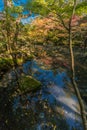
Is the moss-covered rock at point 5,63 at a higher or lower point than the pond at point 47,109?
higher

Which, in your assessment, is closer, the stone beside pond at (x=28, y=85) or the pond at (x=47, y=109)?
the pond at (x=47, y=109)

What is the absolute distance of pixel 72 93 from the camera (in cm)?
1600

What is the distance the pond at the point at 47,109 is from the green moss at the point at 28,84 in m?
0.26

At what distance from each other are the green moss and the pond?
262 millimetres

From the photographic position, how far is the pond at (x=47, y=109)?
1284 cm

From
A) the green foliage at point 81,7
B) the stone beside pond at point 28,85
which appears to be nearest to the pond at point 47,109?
the stone beside pond at point 28,85

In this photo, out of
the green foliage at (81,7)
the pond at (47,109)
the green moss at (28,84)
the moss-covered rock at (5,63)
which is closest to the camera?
the green foliage at (81,7)

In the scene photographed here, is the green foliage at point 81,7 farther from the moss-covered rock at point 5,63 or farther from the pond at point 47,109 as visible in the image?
the moss-covered rock at point 5,63

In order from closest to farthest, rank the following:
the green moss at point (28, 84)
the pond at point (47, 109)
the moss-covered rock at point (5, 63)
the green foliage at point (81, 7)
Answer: the green foliage at point (81, 7) < the pond at point (47, 109) < the green moss at point (28, 84) < the moss-covered rock at point (5, 63)

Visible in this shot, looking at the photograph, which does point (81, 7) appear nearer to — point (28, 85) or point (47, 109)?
point (47, 109)

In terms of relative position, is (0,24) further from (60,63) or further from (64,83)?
(60,63)

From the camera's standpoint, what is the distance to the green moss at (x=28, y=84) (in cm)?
1560

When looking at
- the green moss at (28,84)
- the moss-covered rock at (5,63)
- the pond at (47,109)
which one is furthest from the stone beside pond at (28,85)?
the moss-covered rock at (5,63)

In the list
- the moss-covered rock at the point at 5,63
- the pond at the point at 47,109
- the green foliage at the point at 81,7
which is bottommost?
the pond at the point at 47,109
